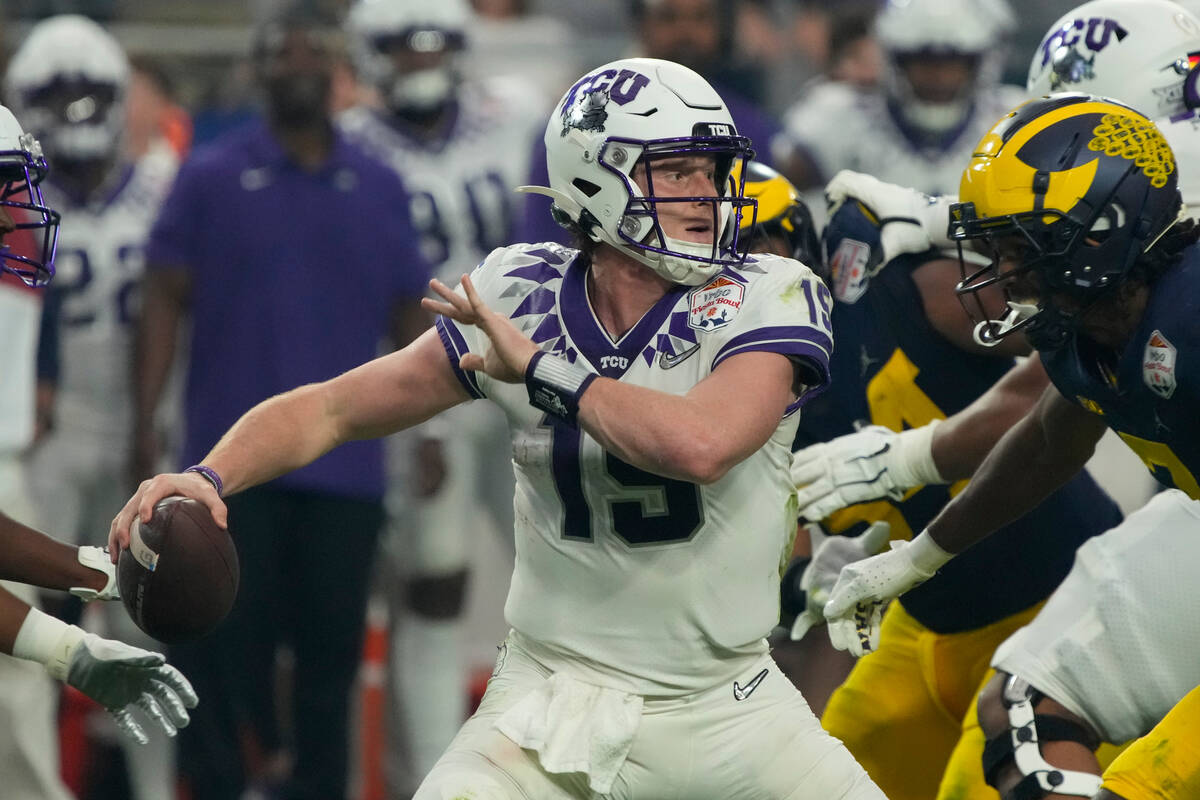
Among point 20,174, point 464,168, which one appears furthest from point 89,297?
point 20,174

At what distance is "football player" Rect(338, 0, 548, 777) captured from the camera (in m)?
6.05

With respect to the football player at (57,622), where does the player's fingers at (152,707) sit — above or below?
below

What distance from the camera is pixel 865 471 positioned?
3.86 metres

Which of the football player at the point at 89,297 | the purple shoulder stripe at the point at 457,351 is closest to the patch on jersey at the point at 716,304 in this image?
the purple shoulder stripe at the point at 457,351

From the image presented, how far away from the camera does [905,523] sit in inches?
172

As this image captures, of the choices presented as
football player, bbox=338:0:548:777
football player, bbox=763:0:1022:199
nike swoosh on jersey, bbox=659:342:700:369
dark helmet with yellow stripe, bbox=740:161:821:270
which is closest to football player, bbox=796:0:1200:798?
dark helmet with yellow stripe, bbox=740:161:821:270

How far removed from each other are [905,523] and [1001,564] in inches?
11.6

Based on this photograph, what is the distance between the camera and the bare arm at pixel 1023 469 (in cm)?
365

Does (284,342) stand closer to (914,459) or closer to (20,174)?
(20,174)

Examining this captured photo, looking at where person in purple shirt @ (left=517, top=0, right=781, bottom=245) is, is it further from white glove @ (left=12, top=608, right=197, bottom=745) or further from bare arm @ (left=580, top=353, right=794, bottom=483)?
bare arm @ (left=580, top=353, right=794, bottom=483)

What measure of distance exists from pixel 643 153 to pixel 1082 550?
1.21 meters

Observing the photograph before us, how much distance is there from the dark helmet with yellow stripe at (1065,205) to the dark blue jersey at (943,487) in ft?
2.16

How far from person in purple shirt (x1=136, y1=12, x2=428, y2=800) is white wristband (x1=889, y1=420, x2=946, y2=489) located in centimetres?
210

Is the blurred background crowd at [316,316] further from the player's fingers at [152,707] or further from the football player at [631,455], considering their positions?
the football player at [631,455]
